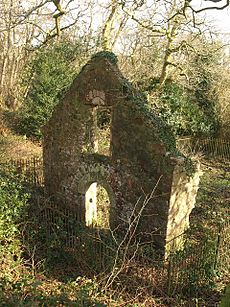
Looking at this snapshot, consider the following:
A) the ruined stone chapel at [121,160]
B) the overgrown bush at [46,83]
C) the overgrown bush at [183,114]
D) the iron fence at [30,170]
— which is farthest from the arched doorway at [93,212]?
the overgrown bush at [183,114]

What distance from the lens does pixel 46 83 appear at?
17812 mm

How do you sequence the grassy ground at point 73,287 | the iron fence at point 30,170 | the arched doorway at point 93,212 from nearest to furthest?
1. the grassy ground at point 73,287
2. the arched doorway at point 93,212
3. the iron fence at point 30,170

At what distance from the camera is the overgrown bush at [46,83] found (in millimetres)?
17906

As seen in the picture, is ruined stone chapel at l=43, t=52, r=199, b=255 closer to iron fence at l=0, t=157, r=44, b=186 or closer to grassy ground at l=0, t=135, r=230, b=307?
grassy ground at l=0, t=135, r=230, b=307

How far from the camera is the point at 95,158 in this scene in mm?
9656

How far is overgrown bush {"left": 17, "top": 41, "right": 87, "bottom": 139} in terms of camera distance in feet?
58.7

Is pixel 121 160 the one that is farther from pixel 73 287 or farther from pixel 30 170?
pixel 30 170

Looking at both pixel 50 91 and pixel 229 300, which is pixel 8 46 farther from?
pixel 229 300

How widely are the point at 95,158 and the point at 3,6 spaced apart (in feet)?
45.4

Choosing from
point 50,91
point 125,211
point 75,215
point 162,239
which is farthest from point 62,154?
point 50,91

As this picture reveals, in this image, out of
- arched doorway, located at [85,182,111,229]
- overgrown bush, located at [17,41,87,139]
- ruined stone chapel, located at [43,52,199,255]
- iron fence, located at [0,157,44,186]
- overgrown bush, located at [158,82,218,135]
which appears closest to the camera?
ruined stone chapel, located at [43,52,199,255]

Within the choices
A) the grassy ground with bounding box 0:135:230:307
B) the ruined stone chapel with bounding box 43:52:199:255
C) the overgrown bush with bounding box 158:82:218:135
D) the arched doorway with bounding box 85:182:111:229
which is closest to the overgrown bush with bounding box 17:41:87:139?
the overgrown bush with bounding box 158:82:218:135

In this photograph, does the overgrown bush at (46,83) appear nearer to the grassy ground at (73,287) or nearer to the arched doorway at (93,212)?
the arched doorway at (93,212)

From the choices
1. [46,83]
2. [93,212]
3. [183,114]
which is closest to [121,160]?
[93,212]
